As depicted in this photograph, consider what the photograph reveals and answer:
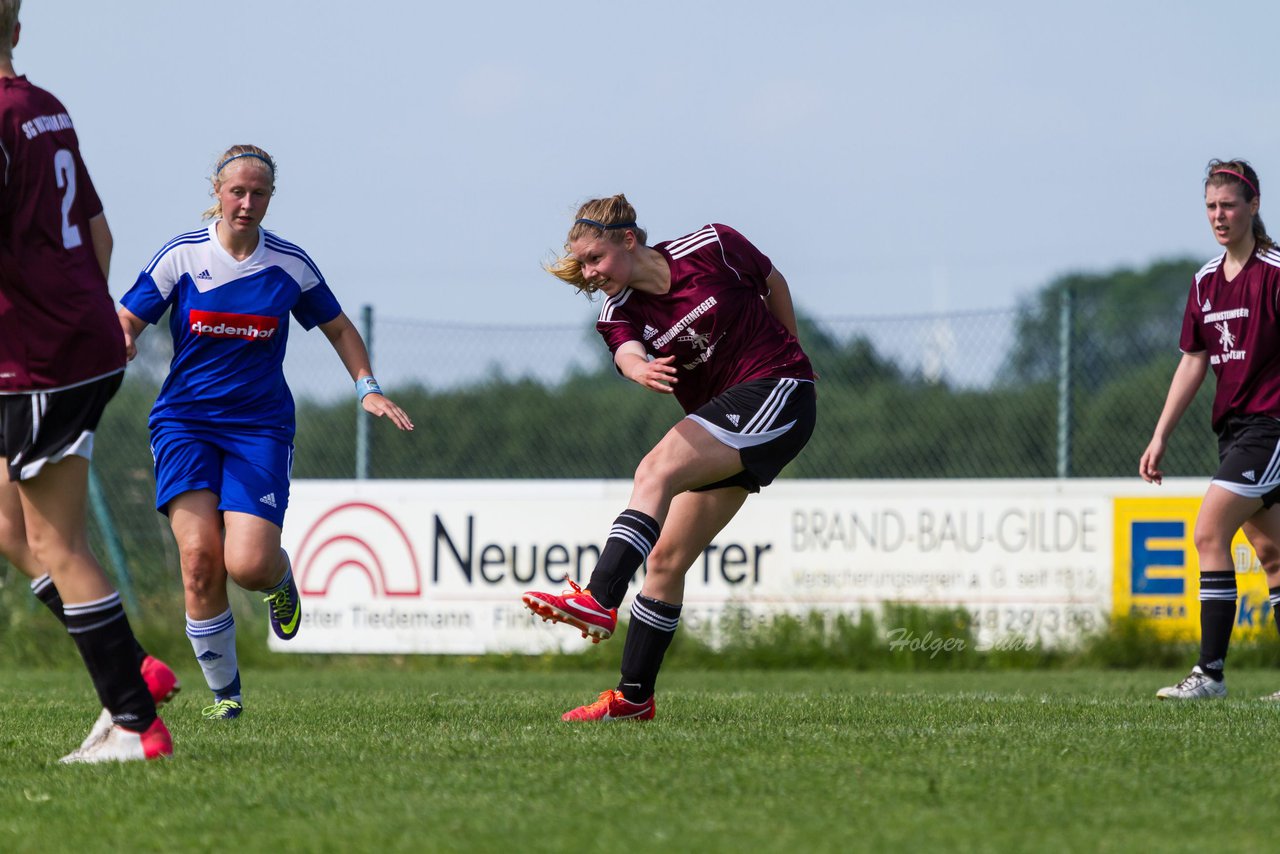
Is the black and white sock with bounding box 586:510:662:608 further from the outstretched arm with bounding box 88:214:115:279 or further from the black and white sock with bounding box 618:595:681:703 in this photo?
the outstretched arm with bounding box 88:214:115:279

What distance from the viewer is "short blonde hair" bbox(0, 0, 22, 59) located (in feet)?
13.6

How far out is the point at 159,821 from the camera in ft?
11.4

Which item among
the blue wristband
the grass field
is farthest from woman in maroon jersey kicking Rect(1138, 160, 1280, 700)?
the blue wristband

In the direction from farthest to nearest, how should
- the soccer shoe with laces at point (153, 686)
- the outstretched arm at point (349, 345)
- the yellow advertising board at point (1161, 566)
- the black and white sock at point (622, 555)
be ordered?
the yellow advertising board at point (1161, 566) < the outstretched arm at point (349, 345) < the black and white sock at point (622, 555) < the soccer shoe with laces at point (153, 686)

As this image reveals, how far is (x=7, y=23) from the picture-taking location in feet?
13.6

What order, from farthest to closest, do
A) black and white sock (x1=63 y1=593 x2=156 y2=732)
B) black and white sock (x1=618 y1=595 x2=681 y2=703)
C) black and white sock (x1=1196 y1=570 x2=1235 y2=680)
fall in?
1. black and white sock (x1=1196 y1=570 x2=1235 y2=680)
2. black and white sock (x1=618 y1=595 x2=681 y2=703)
3. black and white sock (x1=63 y1=593 x2=156 y2=732)

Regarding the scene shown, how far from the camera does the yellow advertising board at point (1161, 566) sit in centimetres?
1120

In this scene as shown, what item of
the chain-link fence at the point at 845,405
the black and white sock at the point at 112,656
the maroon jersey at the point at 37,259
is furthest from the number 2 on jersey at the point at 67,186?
the chain-link fence at the point at 845,405

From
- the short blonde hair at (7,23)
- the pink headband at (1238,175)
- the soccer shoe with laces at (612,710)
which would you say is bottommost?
the soccer shoe with laces at (612,710)

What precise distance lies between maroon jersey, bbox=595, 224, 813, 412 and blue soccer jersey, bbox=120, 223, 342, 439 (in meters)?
1.33

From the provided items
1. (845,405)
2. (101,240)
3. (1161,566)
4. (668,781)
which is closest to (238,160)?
(101,240)

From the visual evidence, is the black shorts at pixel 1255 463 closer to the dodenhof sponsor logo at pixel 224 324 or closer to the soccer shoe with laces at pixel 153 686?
the dodenhof sponsor logo at pixel 224 324

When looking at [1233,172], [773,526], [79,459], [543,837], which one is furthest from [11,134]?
[773,526]

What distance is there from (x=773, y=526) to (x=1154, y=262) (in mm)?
40464
